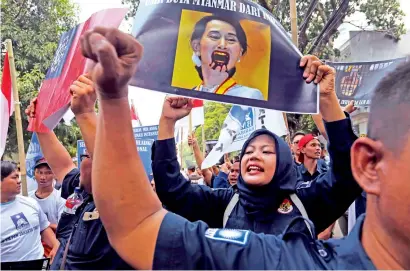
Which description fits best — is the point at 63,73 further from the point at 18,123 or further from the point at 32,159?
the point at 32,159

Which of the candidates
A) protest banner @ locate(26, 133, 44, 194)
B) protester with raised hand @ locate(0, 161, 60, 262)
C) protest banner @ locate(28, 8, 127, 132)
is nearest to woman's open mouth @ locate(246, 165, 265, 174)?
protest banner @ locate(28, 8, 127, 132)

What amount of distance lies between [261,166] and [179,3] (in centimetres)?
96

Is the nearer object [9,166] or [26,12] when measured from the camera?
[9,166]

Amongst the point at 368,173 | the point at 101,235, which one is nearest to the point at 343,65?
the point at 101,235

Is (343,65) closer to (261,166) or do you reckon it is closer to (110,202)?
(261,166)

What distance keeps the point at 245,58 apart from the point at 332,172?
2.49 ft

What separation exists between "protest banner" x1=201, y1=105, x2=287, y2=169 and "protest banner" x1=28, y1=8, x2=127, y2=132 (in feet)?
7.05

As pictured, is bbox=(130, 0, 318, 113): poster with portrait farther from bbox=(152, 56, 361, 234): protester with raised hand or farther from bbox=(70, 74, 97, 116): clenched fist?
bbox=(70, 74, 97, 116): clenched fist

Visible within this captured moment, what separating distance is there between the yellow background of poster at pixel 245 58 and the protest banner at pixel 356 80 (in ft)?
10.1

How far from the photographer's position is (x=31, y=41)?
12102 mm

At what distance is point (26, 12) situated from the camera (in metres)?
12.7

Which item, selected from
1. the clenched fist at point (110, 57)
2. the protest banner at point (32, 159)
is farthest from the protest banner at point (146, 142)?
the clenched fist at point (110, 57)

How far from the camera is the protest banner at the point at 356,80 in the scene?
18.0 ft

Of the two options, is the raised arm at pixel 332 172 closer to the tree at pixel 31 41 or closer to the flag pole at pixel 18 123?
the flag pole at pixel 18 123
